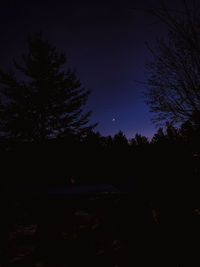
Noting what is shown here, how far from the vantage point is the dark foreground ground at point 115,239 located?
2.86 m

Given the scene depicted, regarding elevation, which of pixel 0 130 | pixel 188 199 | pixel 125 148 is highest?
pixel 0 130

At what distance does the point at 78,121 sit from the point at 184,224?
10.3 m

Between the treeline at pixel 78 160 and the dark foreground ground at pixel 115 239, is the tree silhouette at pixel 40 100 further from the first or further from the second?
the dark foreground ground at pixel 115 239

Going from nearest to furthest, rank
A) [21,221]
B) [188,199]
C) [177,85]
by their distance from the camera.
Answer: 1. [188,199]
2. [21,221]
3. [177,85]

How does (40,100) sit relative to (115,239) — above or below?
above

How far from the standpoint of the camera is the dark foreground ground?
286 centimetres

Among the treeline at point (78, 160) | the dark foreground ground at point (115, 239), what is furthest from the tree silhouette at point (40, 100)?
the dark foreground ground at point (115, 239)

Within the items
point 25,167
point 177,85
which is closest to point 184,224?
point 177,85

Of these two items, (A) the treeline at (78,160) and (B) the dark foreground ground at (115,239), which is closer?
(B) the dark foreground ground at (115,239)

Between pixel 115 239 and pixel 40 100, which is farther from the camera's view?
pixel 40 100

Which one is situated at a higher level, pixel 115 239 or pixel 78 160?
pixel 78 160

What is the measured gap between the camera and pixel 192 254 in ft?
8.85

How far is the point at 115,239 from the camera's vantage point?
3.64 metres

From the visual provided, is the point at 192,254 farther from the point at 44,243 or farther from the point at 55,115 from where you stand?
the point at 55,115
